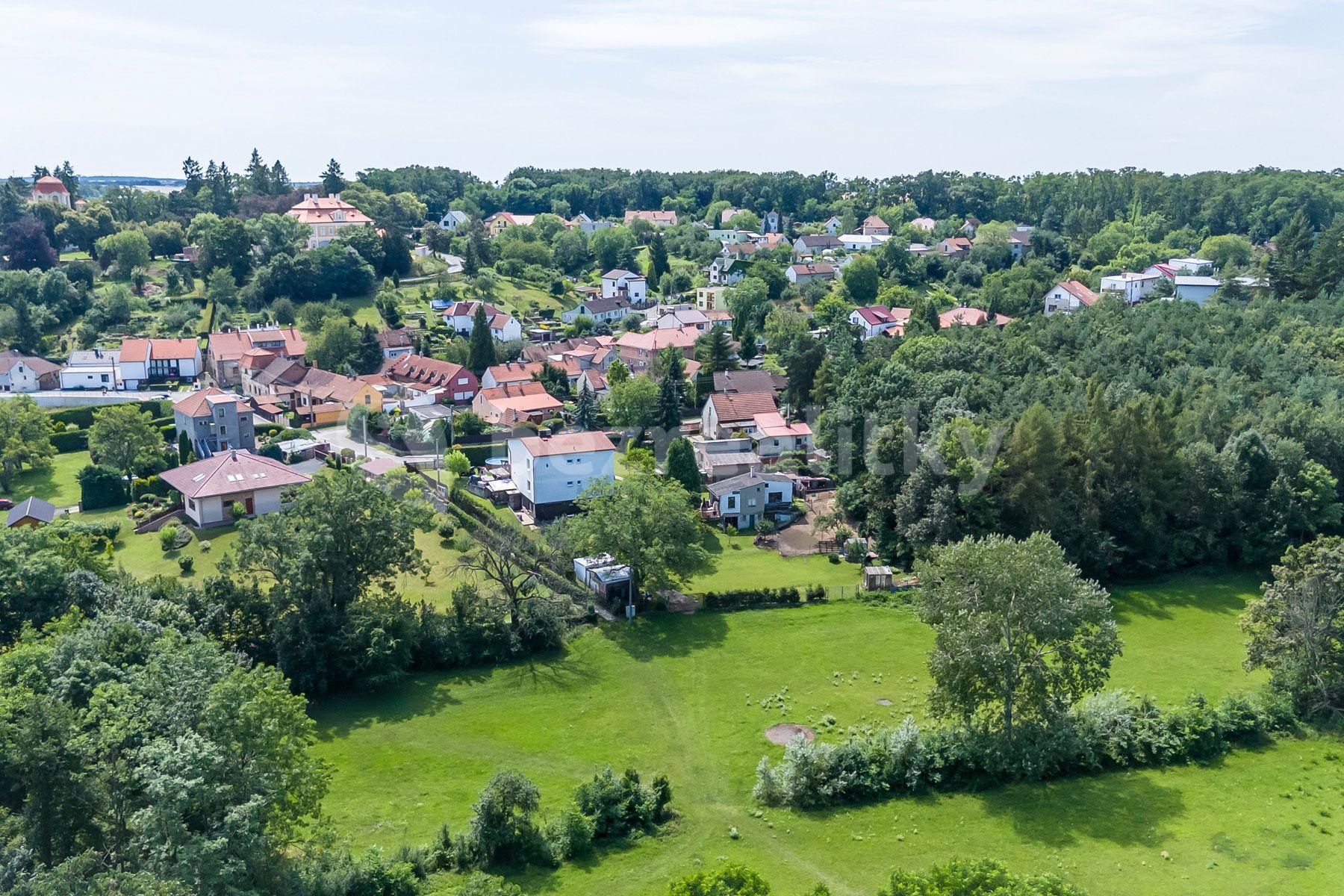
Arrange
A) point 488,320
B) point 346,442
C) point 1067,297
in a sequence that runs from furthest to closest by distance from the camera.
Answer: point 1067,297 < point 488,320 < point 346,442

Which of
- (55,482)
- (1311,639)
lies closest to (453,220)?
(55,482)

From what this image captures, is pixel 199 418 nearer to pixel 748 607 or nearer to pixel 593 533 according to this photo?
pixel 593 533

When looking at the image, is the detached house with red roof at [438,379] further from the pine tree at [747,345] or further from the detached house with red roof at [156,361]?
the pine tree at [747,345]

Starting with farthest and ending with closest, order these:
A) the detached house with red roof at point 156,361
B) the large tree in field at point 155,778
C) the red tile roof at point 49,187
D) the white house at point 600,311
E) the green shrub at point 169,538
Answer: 1. the red tile roof at point 49,187
2. the white house at point 600,311
3. the detached house with red roof at point 156,361
4. the green shrub at point 169,538
5. the large tree in field at point 155,778

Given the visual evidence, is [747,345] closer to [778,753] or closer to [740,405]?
[740,405]

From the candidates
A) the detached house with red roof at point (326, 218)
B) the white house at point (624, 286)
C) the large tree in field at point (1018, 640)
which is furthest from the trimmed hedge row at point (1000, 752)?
the detached house with red roof at point (326, 218)

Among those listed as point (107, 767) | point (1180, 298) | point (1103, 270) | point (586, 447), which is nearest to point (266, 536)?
point (107, 767)
